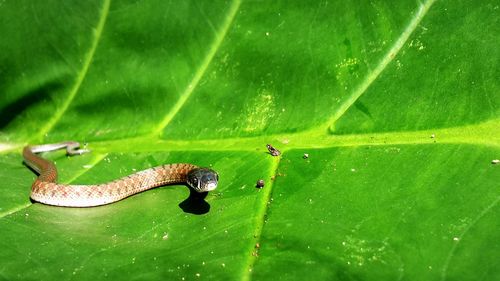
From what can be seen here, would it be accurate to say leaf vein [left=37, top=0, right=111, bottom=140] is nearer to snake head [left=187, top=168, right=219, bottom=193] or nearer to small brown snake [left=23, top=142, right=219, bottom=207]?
small brown snake [left=23, top=142, right=219, bottom=207]

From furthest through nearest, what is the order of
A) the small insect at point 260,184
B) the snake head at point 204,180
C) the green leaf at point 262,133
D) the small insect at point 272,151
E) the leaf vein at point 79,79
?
1. the leaf vein at point 79,79
2. the small insect at point 272,151
3. the snake head at point 204,180
4. the small insect at point 260,184
5. the green leaf at point 262,133

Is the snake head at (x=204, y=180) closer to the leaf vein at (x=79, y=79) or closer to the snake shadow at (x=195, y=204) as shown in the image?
the snake shadow at (x=195, y=204)

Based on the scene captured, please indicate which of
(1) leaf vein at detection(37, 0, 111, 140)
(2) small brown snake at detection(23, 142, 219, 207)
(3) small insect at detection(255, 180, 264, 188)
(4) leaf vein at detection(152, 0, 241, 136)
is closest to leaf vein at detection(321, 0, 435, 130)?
(3) small insect at detection(255, 180, 264, 188)

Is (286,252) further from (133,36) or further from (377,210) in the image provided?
(133,36)

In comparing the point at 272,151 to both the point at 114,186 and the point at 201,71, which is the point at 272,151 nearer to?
the point at 201,71

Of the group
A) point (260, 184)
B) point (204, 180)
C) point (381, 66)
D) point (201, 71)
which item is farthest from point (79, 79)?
point (381, 66)

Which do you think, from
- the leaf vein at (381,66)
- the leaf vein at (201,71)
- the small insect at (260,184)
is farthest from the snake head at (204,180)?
the leaf vein at (381,66)
